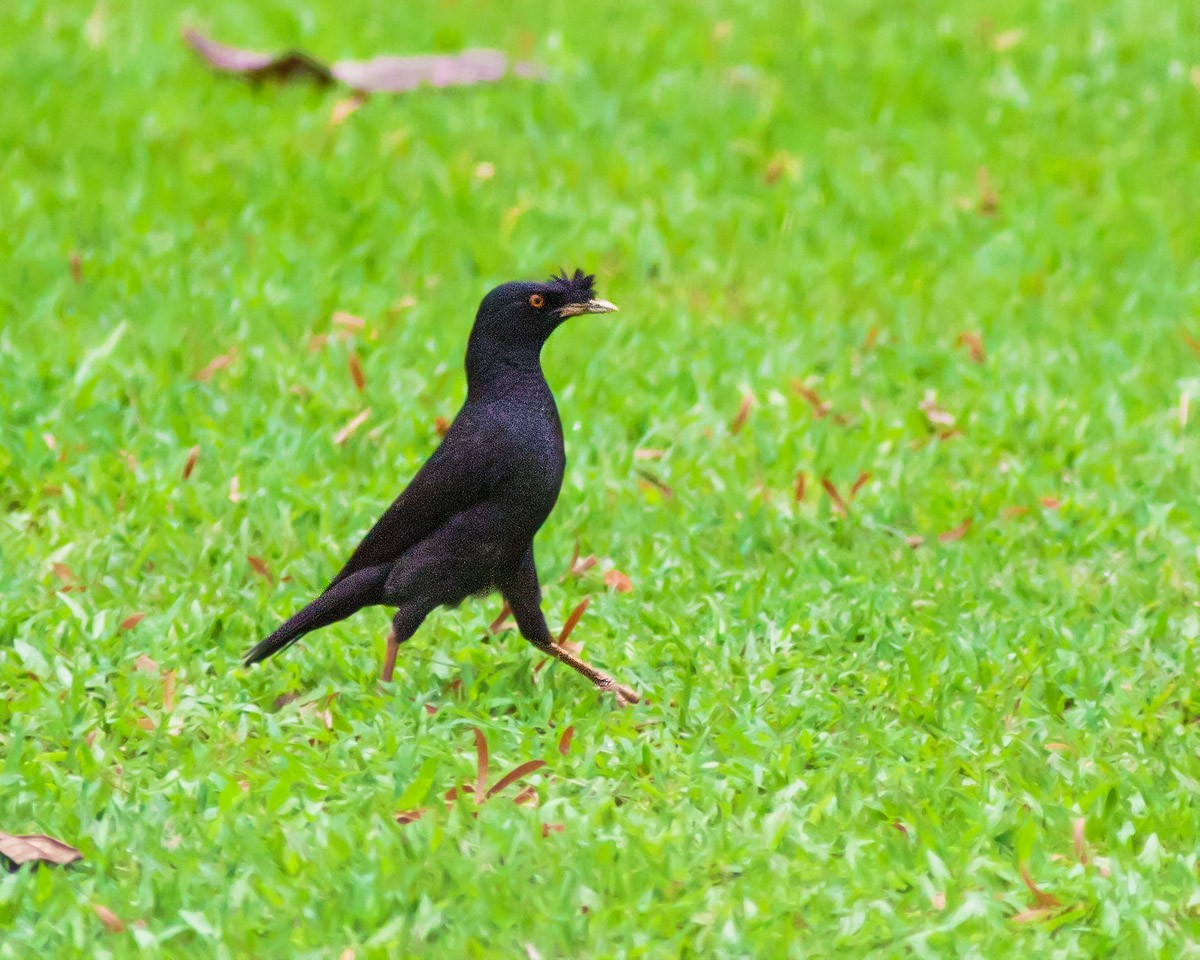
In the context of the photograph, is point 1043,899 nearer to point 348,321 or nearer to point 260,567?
point 260,567

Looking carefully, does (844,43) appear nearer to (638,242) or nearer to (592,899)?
(638,242)

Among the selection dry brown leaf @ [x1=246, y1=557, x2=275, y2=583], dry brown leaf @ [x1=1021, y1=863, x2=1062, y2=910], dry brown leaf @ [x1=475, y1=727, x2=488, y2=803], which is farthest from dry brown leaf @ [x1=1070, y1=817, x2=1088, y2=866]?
dry brown leaf @ [x1=246, y1=557, x2=275, y2=583]

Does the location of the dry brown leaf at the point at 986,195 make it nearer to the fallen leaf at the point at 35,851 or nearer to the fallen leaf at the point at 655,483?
the fallen leaf at the point at 655,483

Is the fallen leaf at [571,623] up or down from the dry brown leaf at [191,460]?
down

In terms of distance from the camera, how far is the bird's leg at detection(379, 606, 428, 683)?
5059mm

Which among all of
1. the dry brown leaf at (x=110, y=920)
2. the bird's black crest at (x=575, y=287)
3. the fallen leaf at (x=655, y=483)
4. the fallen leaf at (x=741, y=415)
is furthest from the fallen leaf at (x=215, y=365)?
the dry brown leaf at (x=110, y=920)

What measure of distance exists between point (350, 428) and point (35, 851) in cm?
286

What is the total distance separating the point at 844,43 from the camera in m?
10.2

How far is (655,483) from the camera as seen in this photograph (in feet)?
22.0

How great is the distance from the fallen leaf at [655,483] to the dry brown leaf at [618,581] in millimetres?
643

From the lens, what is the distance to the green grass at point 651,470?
4.26 meters

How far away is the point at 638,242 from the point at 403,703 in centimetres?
385

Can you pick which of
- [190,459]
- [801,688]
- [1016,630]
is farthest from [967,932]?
[190,459]

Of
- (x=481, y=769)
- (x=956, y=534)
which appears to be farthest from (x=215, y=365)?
(x=481, y=769)
